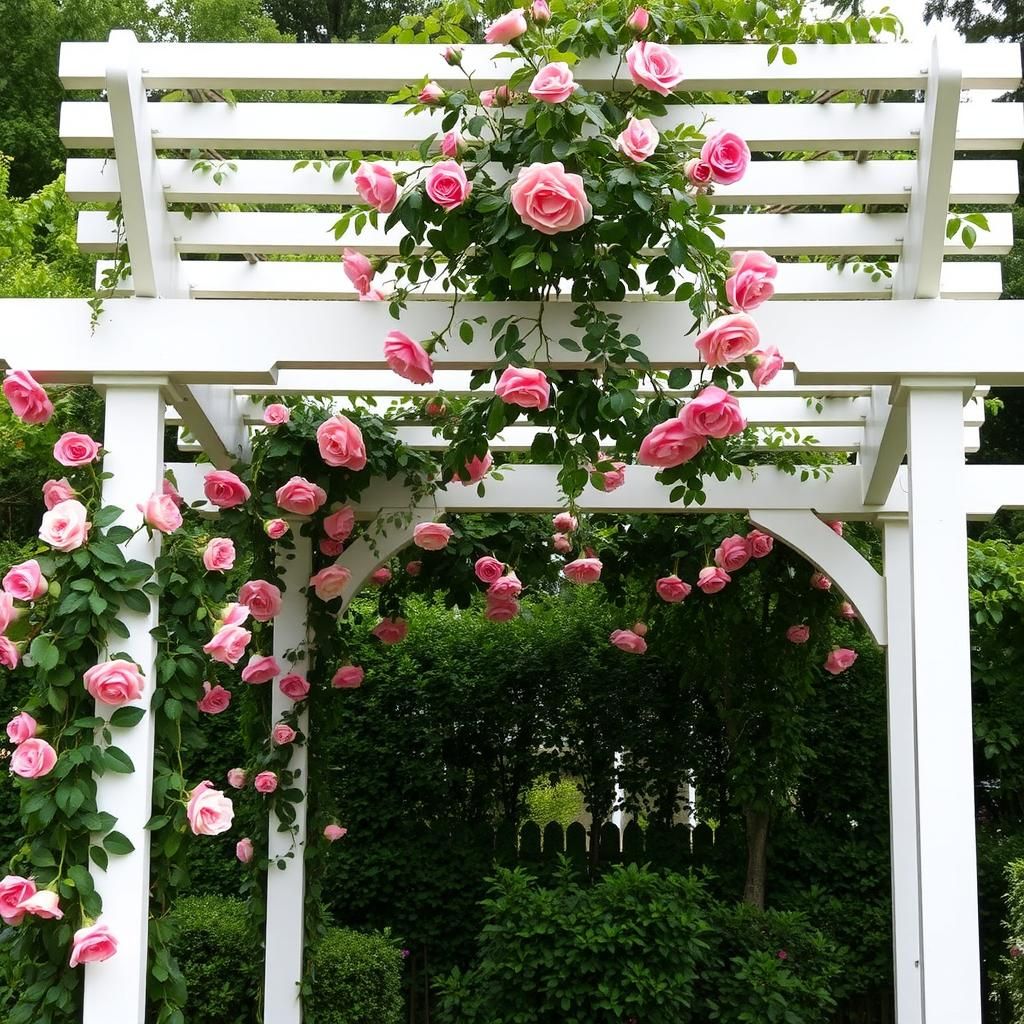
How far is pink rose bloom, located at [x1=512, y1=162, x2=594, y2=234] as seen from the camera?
255 centimetres

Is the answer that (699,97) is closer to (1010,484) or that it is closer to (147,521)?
(147,521)

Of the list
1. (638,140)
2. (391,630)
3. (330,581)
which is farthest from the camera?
(391,630)

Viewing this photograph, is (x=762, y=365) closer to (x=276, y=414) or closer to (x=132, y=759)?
(x=132, y=759)

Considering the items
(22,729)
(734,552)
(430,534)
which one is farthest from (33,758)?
(734,552)

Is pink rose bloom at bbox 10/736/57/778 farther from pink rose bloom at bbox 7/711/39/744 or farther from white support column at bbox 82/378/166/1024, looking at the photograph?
white support column at bbox 82/378/166/1024

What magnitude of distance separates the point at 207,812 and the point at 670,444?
133 cm

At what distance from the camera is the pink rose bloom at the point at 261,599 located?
420cm

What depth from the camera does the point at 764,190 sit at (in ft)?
10.2

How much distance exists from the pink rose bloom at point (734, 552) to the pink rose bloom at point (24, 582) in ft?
9.89

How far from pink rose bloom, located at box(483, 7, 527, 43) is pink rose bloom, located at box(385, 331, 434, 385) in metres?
0.67

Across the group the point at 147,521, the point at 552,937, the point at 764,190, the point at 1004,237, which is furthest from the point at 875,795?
the point at 147,521

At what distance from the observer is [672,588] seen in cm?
536

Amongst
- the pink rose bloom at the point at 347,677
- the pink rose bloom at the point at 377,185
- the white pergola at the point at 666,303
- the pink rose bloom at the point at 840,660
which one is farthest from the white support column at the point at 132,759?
the pink rose bloom at the point at 840,660

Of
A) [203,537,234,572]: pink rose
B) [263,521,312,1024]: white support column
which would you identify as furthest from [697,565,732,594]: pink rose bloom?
[203,537,234,572]: pink rose
